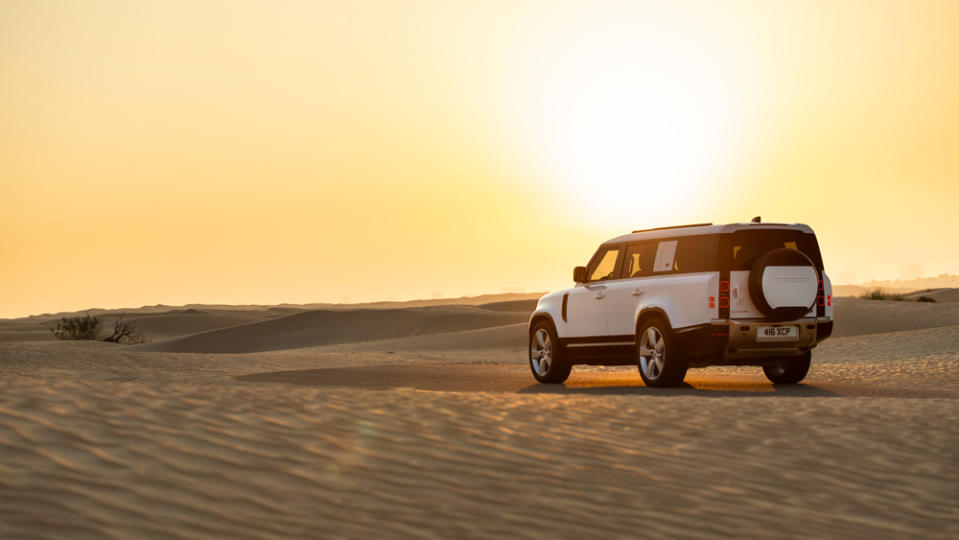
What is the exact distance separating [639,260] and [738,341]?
2027mm

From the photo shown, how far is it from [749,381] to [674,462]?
9.81 meters

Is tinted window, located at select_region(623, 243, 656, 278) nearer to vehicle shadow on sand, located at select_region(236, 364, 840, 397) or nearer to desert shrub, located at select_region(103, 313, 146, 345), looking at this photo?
vehicle shadow on sand, located at select_region(236, 364, 840, 397)

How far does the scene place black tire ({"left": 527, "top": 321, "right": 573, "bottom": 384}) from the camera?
51.0 feet

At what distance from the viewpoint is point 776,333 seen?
12.9m

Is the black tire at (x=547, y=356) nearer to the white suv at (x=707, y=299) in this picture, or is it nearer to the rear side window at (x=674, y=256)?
the white suv at (x=707, y=299)

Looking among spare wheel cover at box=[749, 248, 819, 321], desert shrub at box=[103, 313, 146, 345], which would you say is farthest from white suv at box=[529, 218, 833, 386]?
desert shrub at box=[103, 313, 146, 345]

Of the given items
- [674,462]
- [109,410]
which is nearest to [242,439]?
[109,410]

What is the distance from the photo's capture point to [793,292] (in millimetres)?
12742

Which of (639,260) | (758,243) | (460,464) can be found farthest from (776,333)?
(460,464)

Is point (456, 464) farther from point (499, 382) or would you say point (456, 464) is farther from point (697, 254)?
point (499, 382)

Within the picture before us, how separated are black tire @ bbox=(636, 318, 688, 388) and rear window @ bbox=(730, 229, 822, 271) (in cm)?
128

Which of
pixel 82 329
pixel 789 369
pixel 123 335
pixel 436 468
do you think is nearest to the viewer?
pixel 436 468

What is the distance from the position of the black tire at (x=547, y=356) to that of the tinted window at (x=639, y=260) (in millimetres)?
1927

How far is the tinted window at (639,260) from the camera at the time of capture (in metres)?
13.8
